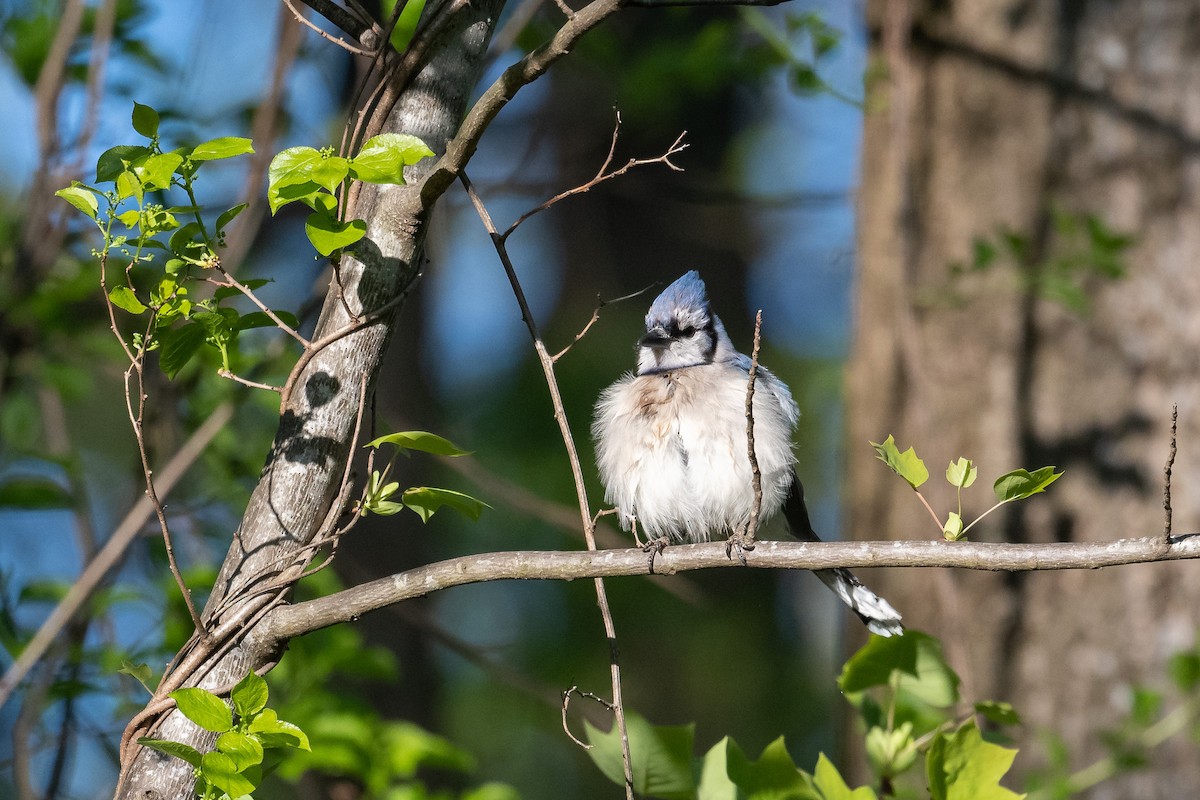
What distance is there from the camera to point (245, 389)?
3.11m

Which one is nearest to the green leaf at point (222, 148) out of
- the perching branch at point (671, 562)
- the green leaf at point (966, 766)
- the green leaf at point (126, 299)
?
the green leaf at point (126, 299)

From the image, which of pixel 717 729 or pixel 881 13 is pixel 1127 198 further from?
pixel 717 729

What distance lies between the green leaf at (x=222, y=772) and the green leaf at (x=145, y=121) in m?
0.98

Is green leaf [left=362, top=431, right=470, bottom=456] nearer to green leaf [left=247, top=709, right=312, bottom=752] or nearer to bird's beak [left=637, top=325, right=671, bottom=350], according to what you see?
green leaf [left=247, top=709, right=312, bottom=752]

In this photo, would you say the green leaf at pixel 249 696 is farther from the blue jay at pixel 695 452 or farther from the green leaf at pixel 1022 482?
the blue jay at pixel 695 452

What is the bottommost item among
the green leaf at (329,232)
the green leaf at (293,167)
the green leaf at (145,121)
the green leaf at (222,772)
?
the green leaf at (222,772)

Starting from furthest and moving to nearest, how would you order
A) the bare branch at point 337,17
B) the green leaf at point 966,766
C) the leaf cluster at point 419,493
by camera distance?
the bare branch at point 337,17, the green leaf at point 966,766, the leaf cluster at point 419,493

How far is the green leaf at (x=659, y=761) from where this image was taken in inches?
78.0

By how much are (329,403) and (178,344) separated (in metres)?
0.28

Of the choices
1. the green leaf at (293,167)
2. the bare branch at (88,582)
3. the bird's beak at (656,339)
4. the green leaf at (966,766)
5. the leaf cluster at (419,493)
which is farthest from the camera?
the bird's beak at (656,339)

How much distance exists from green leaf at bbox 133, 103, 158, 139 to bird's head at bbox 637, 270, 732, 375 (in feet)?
7.10

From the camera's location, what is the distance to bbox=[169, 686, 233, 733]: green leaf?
5.07ft

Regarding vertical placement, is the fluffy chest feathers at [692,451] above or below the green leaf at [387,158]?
below

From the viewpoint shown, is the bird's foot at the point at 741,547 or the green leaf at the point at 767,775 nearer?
the bird's foot at the point at 741,547
